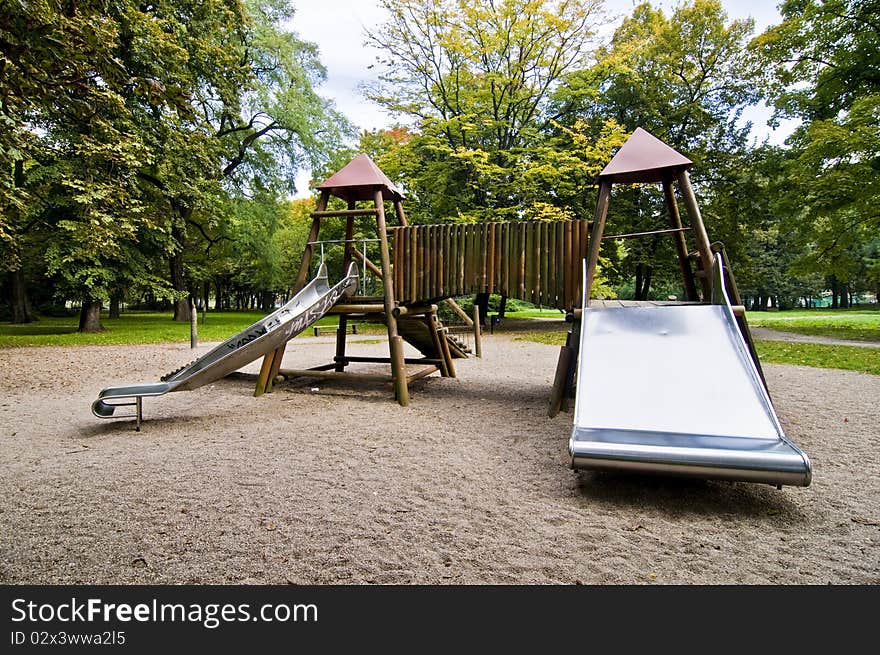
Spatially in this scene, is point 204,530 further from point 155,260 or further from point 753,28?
point 753,28

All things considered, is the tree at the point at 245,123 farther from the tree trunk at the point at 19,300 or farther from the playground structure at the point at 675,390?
the playground structure at the point at 675,390

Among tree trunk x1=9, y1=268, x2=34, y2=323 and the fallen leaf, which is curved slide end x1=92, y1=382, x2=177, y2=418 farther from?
tree trunk x1=9, y1=268, x2=34, y2=323

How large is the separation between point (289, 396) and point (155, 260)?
16065 mm

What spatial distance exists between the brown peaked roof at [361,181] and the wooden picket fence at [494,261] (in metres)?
0.69

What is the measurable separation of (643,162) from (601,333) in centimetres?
245

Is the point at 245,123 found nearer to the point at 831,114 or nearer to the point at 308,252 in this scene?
the point at 308,252

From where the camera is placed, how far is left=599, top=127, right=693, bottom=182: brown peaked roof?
5.85 meters

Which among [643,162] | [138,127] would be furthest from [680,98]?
[138,127]

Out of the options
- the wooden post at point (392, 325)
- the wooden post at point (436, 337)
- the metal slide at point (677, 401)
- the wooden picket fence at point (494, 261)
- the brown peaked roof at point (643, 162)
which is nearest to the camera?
the metal slide at point (677, 401)

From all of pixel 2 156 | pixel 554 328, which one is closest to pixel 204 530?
pixel 2 156

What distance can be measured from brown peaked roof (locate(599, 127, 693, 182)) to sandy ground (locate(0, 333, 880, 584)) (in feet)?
9.91

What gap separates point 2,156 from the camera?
21.2 ft

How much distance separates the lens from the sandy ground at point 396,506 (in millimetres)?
2416

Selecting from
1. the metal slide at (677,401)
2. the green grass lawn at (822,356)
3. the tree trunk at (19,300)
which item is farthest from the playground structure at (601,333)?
the tree trunk at (19,300)
